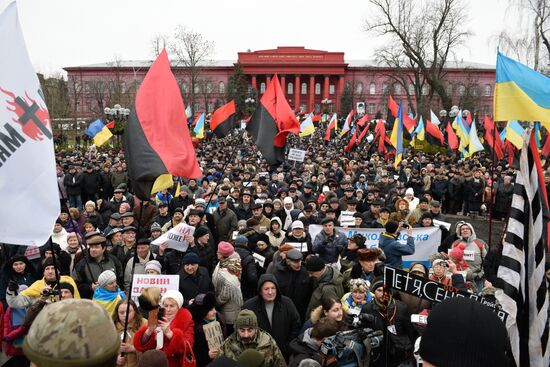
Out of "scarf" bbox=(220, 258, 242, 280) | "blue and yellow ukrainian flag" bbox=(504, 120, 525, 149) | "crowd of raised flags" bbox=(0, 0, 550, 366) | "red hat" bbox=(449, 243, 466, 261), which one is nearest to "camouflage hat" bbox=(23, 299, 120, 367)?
"crowd of raised flags" bbox=(0, 0, 550, 366)

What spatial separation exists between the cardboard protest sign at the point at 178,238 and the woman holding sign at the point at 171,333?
213 centimetres

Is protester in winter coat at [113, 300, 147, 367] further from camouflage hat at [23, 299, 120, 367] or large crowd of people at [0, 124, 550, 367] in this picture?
camouflage hat at [23, 299, 120, 367]

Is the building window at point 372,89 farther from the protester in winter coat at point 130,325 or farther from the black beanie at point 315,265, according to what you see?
the protester in winter coat at point 130,325

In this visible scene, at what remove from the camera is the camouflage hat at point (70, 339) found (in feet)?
4.33

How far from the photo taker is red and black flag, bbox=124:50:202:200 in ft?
14.4

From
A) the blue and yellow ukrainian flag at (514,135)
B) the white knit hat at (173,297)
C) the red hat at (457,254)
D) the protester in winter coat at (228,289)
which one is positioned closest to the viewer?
the white knit hat at (173,297)

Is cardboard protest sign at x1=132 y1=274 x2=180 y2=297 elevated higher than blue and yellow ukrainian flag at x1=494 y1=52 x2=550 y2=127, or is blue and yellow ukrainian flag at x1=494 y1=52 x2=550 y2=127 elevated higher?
blue and yellow ukrainian flag at x1=494 y1=52 x2=550 y2=127

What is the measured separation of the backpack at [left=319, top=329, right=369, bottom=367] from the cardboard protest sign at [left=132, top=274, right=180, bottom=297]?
184 centimetres

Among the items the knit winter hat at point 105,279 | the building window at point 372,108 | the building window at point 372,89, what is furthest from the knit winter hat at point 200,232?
the building window at point 372,89

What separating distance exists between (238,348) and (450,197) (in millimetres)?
12426

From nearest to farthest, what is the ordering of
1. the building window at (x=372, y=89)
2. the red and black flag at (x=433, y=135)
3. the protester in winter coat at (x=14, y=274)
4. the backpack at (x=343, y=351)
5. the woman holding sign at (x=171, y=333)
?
the backpack at (x=343, y=351) < the woman holding sign at (x=171, y=333) < the protester in winter coat at (x=14, y=274) < the red and black flag at (x=433, y=135) < the building window at (x=372, y=89)

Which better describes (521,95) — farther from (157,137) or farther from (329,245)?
(157,137)

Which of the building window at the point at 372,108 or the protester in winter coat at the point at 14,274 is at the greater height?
the building window at the point at 372,108

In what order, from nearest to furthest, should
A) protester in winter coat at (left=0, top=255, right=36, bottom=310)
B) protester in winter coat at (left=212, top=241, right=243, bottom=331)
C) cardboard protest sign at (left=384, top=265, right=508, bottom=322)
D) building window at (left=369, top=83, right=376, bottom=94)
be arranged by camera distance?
cardboard protest sign at (left=384, top=265, right=508, bottom=322) < protester in winter coat at (left=212, top=241, right=243, bottom=331) < protester in winter coat at (left=0, top=255, right=36, bottom=310) < building window at (left=369, top=83, right=376, bottom=94)
